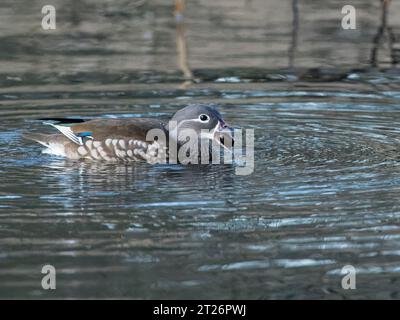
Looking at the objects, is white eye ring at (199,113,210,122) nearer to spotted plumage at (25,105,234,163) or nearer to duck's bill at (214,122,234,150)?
spotted plumage at (25,105,234,163)

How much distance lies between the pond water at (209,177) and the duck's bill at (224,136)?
1.01ft

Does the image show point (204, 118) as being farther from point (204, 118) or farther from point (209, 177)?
point (209, 177)

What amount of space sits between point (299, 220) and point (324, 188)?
1026 mm

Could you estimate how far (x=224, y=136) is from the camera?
38.0 feet

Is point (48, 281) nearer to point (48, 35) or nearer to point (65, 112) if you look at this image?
point (65, 112)

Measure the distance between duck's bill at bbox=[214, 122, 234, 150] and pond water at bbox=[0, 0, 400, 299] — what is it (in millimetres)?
308

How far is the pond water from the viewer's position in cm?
774

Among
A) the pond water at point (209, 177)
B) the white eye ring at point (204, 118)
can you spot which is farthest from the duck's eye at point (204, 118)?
the pond water at point (209, 177)

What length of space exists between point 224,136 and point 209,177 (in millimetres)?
1134

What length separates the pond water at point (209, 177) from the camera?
7.74 metres

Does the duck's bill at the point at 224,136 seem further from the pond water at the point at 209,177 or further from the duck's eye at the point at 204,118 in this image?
the pond water at the point at 209,177

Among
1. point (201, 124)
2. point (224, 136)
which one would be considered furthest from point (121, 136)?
point (224, 136)
